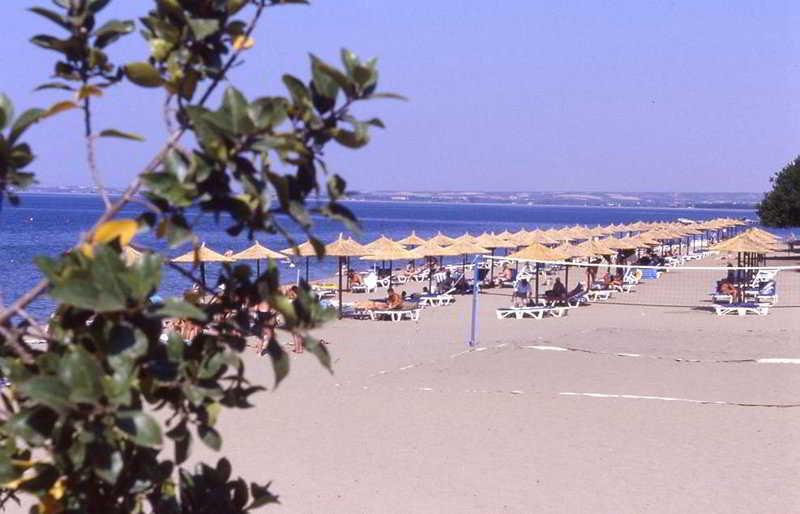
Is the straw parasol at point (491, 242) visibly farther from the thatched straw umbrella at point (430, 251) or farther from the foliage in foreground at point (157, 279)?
the foliage in foreground at point (157, 279)

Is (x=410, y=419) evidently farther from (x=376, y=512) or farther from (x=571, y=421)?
(x=376, y=512)

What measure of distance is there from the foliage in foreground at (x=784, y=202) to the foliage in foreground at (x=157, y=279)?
181 feet

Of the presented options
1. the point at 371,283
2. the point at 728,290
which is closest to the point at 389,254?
the point at 371,283

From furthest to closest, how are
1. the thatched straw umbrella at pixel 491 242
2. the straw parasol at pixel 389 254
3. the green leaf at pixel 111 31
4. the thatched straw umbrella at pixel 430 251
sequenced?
1. the thatched straw umbrella at pixel 491 242
2. the thatched straw umbrella at pixel 430 251
3. the straw parasol at pixel 389 254
4. the green leaf at pixel 111 31

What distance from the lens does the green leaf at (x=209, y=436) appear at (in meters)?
1.65

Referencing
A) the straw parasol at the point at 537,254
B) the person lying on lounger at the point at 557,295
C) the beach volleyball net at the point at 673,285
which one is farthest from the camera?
the beach volleyball net at the point at 673,285

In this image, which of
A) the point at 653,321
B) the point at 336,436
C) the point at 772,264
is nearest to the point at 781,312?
the point at 653,321

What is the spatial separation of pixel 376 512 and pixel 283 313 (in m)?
5.48

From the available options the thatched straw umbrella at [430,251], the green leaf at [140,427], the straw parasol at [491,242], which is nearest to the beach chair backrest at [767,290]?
the thatched straw umbrella at [430,251]

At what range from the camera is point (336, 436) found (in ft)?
29.9

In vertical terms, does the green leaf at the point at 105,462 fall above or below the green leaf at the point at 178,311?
below

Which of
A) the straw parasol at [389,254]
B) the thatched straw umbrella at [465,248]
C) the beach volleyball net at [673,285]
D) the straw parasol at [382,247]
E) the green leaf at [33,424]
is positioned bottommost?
the beach volleyball net at [673,285]

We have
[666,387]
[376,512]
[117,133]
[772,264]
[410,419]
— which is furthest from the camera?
[772,264]

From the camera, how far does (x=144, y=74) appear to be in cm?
168
